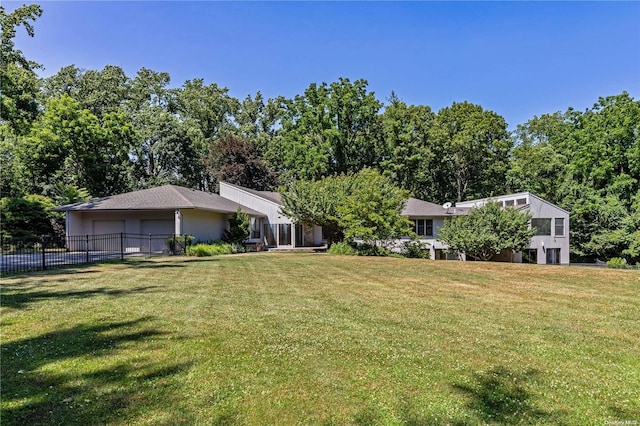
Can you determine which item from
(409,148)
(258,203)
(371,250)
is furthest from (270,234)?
(409,148)

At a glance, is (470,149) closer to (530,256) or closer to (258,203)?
(530,256)

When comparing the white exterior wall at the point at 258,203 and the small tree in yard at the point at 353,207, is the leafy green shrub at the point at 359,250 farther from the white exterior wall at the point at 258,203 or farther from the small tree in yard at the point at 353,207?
the white exterior wall at the point at 258,203

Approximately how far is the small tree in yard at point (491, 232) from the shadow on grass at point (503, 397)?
66.7 ft

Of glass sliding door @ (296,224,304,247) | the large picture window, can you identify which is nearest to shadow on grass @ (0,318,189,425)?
glass sliding door @ (296,224,304,247)

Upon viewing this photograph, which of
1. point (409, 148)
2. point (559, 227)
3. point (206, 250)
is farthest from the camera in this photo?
point (409, 148)

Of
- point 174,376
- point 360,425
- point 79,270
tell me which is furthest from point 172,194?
point 360,425

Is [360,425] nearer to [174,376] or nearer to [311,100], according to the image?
[174,376]

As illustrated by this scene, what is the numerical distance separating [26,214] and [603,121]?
155 ft

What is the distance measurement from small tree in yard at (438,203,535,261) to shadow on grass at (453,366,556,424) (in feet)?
66.7

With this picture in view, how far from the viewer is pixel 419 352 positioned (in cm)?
479

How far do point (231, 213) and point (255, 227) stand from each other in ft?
11.8

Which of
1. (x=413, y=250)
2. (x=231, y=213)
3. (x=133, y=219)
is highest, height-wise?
(x=231, y=213)

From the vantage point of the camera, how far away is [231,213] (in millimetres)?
26953

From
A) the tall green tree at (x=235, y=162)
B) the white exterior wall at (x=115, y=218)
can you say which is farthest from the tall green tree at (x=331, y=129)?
the white exterior wall at (x=115, y=218)
